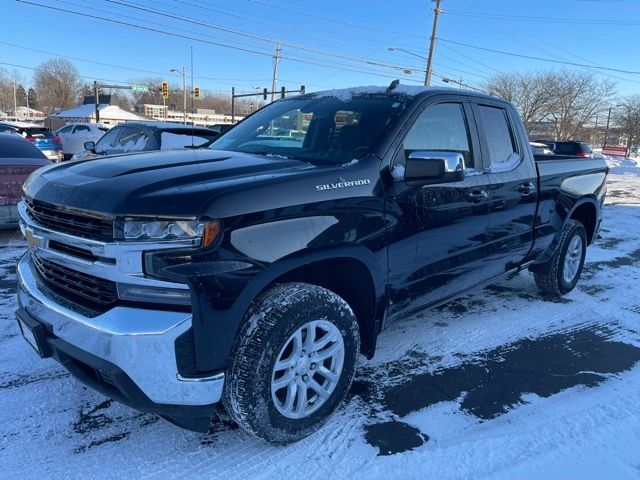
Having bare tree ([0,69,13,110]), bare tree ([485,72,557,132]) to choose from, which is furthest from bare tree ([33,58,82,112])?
bare tree ([485,72,557,132])

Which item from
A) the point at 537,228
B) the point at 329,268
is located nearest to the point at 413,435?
the point at 329,268

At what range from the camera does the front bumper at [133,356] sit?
2080 millimetres

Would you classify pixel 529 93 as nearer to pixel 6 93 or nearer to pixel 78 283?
pixel 78 283

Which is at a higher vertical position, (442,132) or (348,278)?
(442,132)

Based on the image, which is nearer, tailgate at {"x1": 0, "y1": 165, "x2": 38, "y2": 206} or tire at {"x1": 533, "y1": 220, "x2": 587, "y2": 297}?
tire at {"x1": 533, "y1": 220, "x2": 587, "y2": 297}

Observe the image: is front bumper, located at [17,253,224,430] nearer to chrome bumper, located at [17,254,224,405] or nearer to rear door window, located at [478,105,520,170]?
chrome bumper, located at [17,254,224,405]

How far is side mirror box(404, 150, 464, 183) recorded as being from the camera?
2.76 m

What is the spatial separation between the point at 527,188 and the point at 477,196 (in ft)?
2.84

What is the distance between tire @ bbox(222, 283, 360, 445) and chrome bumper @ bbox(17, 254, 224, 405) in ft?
0.51

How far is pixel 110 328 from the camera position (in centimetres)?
210

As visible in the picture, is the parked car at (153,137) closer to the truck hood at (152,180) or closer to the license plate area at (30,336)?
the truck hood at (152,180)

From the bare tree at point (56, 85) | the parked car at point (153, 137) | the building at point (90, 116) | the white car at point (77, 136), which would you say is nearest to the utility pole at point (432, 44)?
the white car at point (77, 136)

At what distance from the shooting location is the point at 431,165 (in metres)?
2.76

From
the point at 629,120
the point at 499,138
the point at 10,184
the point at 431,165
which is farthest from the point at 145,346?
the point at 629,120
